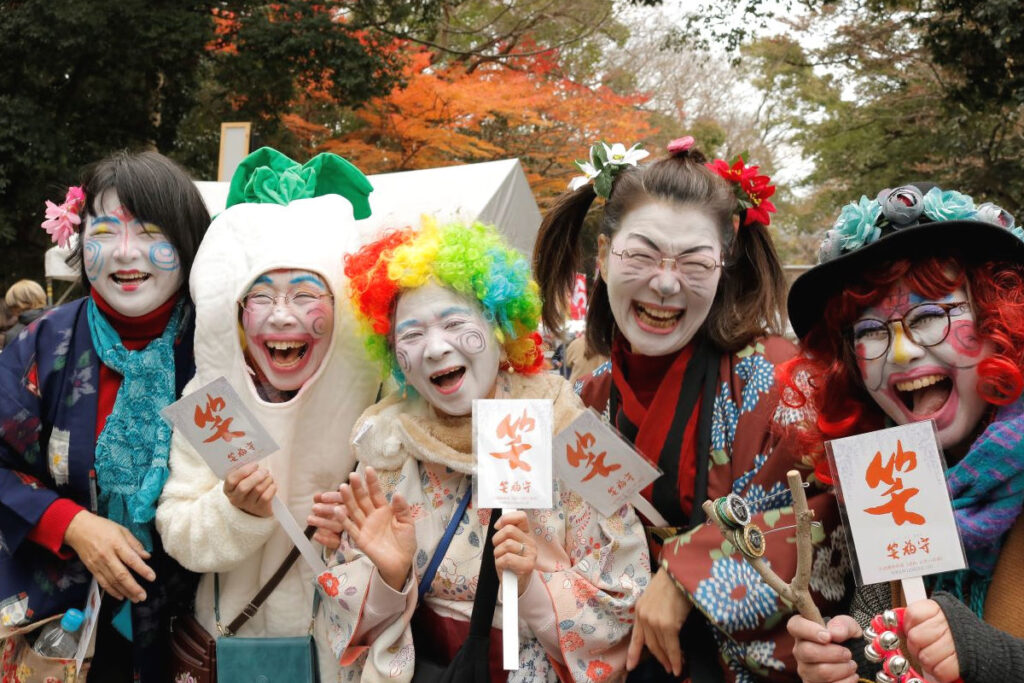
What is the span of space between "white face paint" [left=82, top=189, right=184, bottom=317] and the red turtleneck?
0.15 feet

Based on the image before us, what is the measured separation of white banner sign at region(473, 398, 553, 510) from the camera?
1.97 metres

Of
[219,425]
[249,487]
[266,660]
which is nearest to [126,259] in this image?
[219,425]

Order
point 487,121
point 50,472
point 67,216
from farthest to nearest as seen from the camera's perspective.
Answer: point 487,121
point 67,216
point 50,472

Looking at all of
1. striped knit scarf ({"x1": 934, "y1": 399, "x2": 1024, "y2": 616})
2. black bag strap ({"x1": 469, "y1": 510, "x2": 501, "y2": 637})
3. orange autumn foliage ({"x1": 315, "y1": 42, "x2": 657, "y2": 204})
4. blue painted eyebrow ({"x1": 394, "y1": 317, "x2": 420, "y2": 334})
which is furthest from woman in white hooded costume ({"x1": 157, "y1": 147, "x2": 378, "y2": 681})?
orange autumn foliage ({"x1": 315, "y1": 42, "x2": 657, "y2": 204})

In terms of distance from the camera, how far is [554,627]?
2111 mm

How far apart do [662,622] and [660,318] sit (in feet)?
2.68

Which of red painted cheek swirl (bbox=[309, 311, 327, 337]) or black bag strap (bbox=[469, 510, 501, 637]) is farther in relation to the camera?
red painted cheek swirl (bbox=[309, 311, 327, 337])

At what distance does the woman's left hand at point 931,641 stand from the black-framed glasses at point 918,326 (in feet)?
1.82

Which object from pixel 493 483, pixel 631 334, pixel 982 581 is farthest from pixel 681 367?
pixel 982 581

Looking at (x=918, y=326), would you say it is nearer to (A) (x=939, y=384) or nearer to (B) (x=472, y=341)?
(A) (x=939, y=384)

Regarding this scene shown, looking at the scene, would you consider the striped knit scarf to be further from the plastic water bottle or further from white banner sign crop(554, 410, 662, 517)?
the plastic water bottle

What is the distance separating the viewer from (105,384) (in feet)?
8.68

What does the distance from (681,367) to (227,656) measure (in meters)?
1.53

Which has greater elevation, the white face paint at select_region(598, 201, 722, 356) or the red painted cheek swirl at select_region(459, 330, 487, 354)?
the white face paint at select_region(598, 201, 722, 356)
